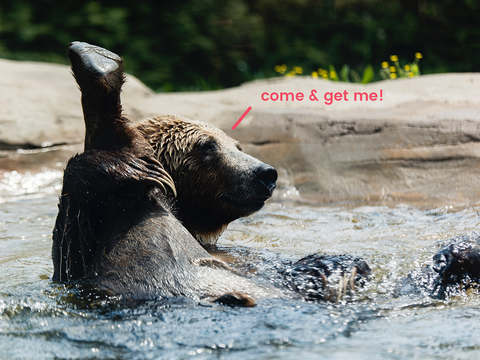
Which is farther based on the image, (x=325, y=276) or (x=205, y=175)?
(x=205, y=175)

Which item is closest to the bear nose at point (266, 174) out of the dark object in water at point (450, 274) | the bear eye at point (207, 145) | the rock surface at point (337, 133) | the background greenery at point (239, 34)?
the bear eye at point (207, 145)

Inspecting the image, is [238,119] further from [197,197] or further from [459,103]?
[197,197]

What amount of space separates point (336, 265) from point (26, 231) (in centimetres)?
269

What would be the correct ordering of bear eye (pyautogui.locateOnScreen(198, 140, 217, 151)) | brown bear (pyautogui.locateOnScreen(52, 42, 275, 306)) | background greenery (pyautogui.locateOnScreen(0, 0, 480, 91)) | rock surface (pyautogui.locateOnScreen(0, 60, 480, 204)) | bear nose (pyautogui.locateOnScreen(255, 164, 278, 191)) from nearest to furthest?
1. brown bear (pyautogui.locateOnScreen(52, 42, 275, 306))
2. bear nose (pyautogui.locateOnScreen(255, 164, 278, 191))
3. bear eye (pyautogui.locateOnScreen(198, 140, 217, 151))
4. rock surface (pyautogui.locateOnScreen(0, 60, 480, 204))
5. background greenery (pyautogui.locateOnScreen(0, 0, 480, 91))

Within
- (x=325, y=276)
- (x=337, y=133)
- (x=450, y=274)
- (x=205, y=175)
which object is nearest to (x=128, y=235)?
(x=205, y=175)

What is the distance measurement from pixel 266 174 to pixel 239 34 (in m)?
10.8

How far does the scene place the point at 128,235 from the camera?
8.64 ft

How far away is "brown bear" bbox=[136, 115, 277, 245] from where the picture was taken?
313 cm

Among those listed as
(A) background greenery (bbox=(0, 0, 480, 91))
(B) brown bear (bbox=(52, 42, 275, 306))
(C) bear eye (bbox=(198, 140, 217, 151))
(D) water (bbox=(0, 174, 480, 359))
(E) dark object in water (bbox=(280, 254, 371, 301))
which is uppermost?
(A) background greenery (bbox=(0, 0, 480, 91))

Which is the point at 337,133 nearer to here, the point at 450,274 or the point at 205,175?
the point at 205,175

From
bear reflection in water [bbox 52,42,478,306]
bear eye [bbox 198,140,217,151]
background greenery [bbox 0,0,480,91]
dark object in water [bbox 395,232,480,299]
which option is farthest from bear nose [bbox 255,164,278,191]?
background greenery [bbox 0,0,480,91]

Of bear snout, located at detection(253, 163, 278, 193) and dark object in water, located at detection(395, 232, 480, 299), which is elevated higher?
bear snout, located at detection(253, 163, 278, 193)

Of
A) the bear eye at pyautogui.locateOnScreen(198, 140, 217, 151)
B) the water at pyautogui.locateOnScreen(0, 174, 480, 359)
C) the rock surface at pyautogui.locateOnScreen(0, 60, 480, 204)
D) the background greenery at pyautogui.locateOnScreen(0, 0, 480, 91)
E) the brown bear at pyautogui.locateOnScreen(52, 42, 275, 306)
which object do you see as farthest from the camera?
the background greenery at pyautogui.locateOnScreen(0, 0, 480, 91)

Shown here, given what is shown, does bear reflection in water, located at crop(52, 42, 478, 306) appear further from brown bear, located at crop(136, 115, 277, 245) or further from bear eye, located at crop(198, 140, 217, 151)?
bear eye, located at crop(198, 140, 217, 151)
